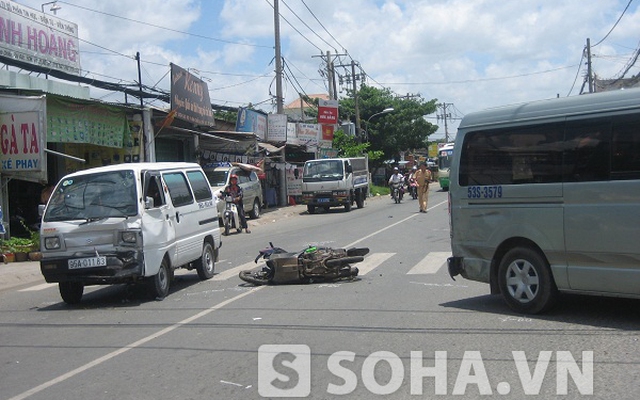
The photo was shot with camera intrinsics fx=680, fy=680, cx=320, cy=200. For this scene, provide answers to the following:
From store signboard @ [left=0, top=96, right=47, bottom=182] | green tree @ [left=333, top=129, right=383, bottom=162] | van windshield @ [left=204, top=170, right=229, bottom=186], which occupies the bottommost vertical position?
van windshield @ [left=204, top=170, right=229, bottom=186]

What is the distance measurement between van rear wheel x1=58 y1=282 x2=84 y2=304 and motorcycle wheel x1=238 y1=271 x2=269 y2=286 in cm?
259

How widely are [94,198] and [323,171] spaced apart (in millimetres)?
20696

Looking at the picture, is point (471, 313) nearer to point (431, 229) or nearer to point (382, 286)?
point (382, 286)

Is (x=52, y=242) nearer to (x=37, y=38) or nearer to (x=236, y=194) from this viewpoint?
(x=236, y=194)

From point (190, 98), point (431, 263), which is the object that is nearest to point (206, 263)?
point (431, 263)

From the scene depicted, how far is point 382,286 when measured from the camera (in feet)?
34.5

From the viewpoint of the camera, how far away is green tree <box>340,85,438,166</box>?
204 feet

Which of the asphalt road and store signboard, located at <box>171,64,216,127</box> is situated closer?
the asphalt road

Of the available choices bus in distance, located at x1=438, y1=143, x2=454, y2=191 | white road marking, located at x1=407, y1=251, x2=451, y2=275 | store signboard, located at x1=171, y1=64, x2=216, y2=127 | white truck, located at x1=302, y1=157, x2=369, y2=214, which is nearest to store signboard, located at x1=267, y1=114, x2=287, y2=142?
white truck, located at x1=302, y1=157, x2=369, y2=214

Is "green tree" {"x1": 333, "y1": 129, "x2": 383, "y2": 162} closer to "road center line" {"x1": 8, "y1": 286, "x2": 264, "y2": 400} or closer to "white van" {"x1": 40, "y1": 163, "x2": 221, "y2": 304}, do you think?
"white van" {"x1": 40, "y1": 163, "x2": 221, "y2": 304}

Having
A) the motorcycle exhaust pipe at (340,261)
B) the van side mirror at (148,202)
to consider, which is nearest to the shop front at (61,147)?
the van side mirror at (148,202)

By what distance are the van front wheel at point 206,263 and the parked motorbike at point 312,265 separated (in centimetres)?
169

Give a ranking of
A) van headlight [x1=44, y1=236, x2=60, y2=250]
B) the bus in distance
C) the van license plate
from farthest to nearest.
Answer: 1. the bus in distance
2. van headlight [x1=44, y1=236, x2=60, y2=250]
3. the van license plate

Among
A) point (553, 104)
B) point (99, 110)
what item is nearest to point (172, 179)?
point (553, 104)
